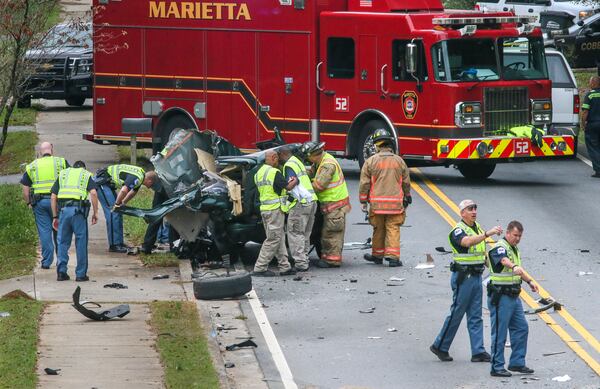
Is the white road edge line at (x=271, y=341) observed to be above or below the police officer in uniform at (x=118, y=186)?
below

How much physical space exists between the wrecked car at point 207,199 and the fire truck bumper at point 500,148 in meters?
5.09

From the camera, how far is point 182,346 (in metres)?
13.5

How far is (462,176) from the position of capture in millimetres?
25375

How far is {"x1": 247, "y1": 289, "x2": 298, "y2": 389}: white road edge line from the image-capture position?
41.3 ft

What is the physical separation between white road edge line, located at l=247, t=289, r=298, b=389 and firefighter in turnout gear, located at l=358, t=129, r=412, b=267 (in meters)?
2.13

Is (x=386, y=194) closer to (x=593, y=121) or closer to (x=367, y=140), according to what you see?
(x=367, y=140)

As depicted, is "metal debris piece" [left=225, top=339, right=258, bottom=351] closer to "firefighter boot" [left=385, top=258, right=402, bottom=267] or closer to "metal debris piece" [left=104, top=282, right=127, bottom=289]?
"metal debris piece" [left=104, top=282, right=127, bottom=289]

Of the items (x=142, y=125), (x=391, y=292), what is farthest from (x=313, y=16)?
(x=391, y=292)

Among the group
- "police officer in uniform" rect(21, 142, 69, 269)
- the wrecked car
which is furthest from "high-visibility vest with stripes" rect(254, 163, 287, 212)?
"police officer in uniform" rect(21, 142, 69, 269)

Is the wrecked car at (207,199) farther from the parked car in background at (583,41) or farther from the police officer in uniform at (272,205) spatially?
the parked car in background at (583,41)

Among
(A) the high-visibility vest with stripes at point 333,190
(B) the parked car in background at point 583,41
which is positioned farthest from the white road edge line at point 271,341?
(B) the parked car in background at point 583,41

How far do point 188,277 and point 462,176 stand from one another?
9.17m

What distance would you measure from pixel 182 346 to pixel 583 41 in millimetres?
24134

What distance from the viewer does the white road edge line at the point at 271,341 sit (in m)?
12.6
